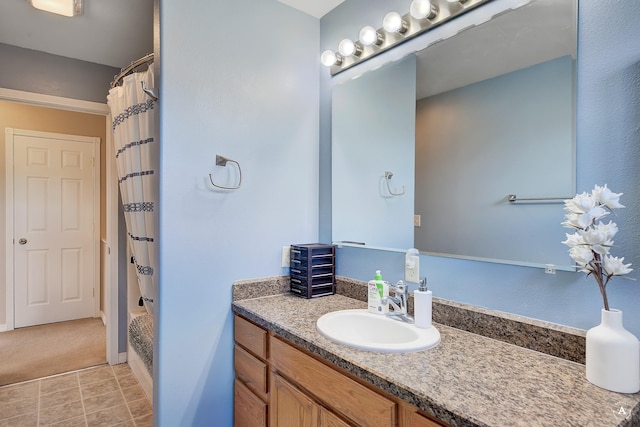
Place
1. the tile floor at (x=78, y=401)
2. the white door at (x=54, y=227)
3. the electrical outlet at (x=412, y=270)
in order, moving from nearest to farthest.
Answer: the electrical outlet at (x=412, y=270)
the tile floor at (x=78, y=401)
the white door at (x=54, y=227)

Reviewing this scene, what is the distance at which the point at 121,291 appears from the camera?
298cm

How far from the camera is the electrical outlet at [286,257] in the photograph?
6.23ft

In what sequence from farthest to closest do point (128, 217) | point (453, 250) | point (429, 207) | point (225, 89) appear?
point (128, 217) → point (225, 89) → point (429, 207) → point (453, 250)

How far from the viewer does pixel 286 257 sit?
1905 mm

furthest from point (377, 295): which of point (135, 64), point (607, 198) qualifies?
point (135, 64)

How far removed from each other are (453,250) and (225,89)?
128 centimetres

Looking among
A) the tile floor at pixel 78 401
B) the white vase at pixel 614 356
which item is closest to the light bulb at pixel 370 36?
the white vase at pixel 614 356

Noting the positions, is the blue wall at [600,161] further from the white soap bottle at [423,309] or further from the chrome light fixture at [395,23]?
the chrome light fixture at [395,23]

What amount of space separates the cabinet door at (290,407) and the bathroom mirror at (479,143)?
764 mm

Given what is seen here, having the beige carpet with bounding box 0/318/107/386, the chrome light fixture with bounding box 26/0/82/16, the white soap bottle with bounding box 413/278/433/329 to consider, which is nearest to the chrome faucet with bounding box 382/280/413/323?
the white soap bottle with bounding box 413/278/433/329

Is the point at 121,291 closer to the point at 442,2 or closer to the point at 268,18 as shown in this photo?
the point at 268,18

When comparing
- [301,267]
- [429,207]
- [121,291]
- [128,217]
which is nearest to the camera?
[429,207]

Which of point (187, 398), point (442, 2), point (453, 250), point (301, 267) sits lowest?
point (187, 398)

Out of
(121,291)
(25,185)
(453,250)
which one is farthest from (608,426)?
(25,185)
